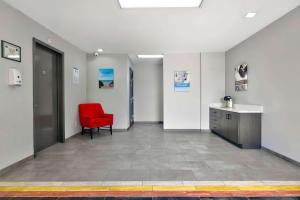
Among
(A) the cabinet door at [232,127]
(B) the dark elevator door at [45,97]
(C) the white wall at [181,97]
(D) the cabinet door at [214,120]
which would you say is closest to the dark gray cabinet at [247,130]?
(A) the cabinet door at [232,127]

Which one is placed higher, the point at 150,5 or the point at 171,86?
the point at 150,5

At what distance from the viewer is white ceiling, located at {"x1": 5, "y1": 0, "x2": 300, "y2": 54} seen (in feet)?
9.73

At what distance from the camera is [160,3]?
2.97 meters

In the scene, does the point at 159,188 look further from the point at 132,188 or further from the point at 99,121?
the point at 99,121

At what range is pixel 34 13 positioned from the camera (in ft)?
10.7

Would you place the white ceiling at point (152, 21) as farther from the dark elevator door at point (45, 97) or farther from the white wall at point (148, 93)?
the white wall at point (148, 93)

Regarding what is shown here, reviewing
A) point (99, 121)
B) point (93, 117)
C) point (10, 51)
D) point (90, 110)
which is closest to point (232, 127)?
point (99, 121)

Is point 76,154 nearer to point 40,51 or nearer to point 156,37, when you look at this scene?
point 40,51

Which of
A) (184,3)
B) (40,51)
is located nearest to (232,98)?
(184,3)

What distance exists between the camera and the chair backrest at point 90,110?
18.1 feet

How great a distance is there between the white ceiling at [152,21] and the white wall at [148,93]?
3196 millimetres

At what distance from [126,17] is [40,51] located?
210 cm

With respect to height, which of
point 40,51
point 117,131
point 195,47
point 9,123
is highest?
point 195,47

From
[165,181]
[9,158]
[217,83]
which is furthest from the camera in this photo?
[217,83]
